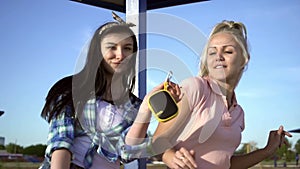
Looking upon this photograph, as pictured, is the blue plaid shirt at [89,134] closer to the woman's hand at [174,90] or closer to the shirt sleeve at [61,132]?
the shirt sleeve at [61,132]

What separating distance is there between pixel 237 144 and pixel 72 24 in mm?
4029

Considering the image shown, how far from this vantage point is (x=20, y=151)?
4.21 meters

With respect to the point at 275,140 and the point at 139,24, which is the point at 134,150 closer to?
the point at 275,140

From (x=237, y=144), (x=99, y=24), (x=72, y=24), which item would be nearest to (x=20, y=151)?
(x=72, y=24)

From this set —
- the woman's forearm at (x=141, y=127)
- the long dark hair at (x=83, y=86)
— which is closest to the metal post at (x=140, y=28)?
the long dark hair at (x=83, y=86)

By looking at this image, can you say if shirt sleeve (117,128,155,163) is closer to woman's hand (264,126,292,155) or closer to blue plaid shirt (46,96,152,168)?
blue plaid shirt (46,96,152,168)

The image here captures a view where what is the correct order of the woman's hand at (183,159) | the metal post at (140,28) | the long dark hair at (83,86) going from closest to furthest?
the woman's hand at (183,159), the long dark hair at (83,86), the metal post at (140,28)

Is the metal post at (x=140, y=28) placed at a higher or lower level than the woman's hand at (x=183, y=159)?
higher

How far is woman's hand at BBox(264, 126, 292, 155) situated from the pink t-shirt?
0.80 feet

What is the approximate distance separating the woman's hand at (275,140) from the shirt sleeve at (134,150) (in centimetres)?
39

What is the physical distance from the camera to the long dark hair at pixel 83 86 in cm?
129

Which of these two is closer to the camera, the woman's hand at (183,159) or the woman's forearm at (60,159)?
the woman's hand at (183,159)

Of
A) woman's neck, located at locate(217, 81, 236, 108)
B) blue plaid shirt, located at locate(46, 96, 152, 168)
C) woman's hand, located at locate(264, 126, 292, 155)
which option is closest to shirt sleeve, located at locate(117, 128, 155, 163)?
blue plaid shirt, located at locate(46, 96, 152, 168)

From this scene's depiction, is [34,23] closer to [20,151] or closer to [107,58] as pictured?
[20,151]
